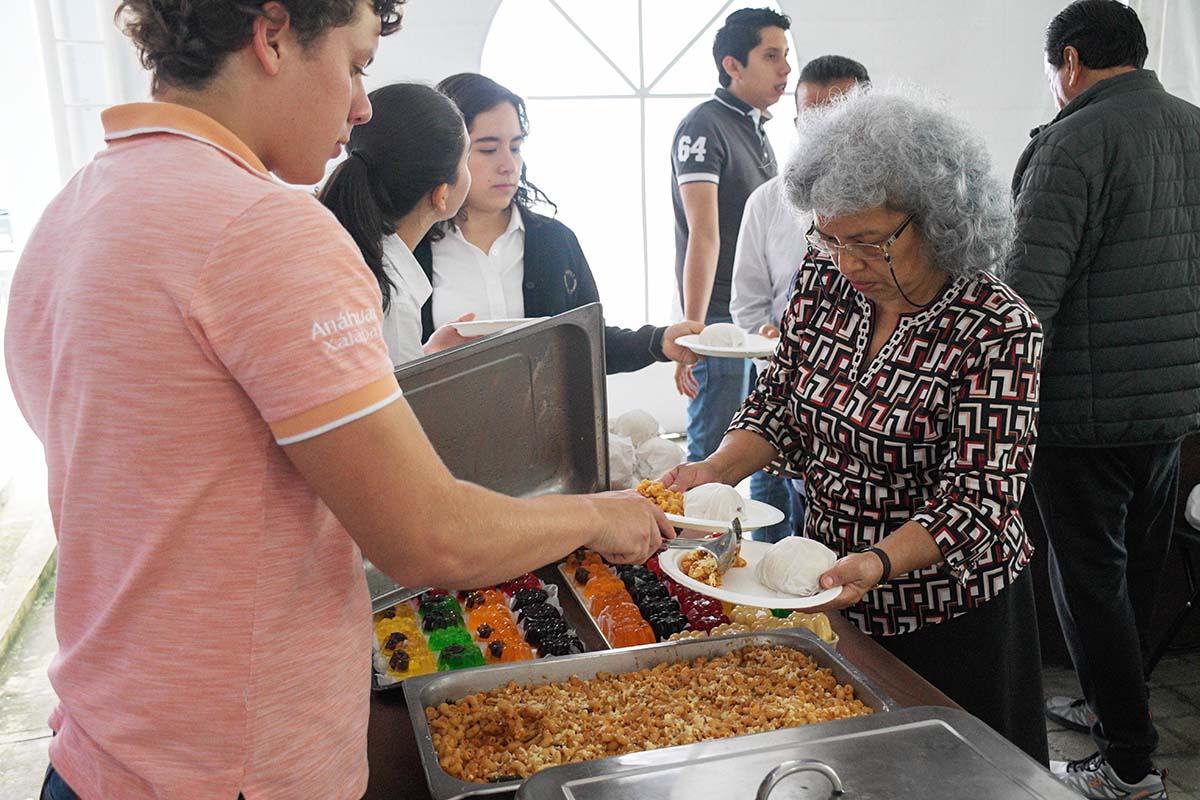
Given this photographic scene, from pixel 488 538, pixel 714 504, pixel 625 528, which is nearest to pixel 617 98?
pixel 714 504

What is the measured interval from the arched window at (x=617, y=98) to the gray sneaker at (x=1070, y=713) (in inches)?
109

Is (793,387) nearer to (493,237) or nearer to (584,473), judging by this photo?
(584,473)

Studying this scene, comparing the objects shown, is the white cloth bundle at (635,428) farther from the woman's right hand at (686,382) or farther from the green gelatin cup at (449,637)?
the green gelatin cup at (449,637)

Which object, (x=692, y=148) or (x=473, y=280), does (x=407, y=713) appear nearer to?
(x=473, y=280)

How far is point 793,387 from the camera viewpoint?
1.72 meters

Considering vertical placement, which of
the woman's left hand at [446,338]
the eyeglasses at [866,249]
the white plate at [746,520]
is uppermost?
the eyeglasses at [866,249]

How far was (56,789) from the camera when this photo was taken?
2.92 feet

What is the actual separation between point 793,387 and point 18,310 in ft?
3.99

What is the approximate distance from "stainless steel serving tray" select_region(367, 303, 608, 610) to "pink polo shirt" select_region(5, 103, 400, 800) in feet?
1.95

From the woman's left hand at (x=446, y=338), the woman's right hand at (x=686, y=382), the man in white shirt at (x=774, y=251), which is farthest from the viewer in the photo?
the woman's right hand at (x=686, y=382)

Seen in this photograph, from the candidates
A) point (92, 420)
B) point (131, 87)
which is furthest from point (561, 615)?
point (131, 87)

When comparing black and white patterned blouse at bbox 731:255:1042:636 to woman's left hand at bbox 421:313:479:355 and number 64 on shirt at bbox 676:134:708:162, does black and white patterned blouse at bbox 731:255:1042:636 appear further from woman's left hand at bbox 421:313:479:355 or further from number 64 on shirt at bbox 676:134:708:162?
number 64 on shirt at bbox 676:134:708:162

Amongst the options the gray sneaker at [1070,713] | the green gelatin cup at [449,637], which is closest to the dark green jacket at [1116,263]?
the gray sneaker at [1070,713]

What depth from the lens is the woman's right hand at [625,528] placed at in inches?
39.7
